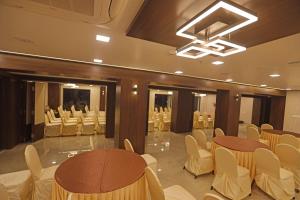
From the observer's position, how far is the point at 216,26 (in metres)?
1.67

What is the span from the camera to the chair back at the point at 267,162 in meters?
2.95

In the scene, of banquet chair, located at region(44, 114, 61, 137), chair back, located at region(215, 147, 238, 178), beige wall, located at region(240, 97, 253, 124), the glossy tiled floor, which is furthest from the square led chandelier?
beige wall, located at region(240, 97, 253, 124)

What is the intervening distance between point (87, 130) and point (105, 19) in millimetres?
6921

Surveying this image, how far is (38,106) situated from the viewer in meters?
6.46

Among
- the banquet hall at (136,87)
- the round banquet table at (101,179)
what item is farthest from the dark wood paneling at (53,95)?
the round banquet table at (101,179)

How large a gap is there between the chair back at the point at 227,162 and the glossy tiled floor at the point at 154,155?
62 centimetres

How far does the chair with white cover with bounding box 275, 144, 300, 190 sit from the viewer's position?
135 inches

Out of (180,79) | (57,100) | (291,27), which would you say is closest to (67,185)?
(291,27)

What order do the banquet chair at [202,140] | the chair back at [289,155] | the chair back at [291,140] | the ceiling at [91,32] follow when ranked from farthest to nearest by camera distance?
the chair back at [291,140], the banquet chair at [202,140], the chair back at [289,155], the ceiling at [91,32]

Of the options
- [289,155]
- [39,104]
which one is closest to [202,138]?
[289,155]

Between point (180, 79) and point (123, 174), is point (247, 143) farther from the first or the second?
point (123, 174)

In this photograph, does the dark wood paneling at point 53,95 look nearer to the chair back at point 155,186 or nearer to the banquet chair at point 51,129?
the banquet chair at point 51,129

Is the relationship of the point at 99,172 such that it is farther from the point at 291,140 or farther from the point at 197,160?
the point at 291,140

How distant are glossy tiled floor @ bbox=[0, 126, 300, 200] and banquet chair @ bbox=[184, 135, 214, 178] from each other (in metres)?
0.15
